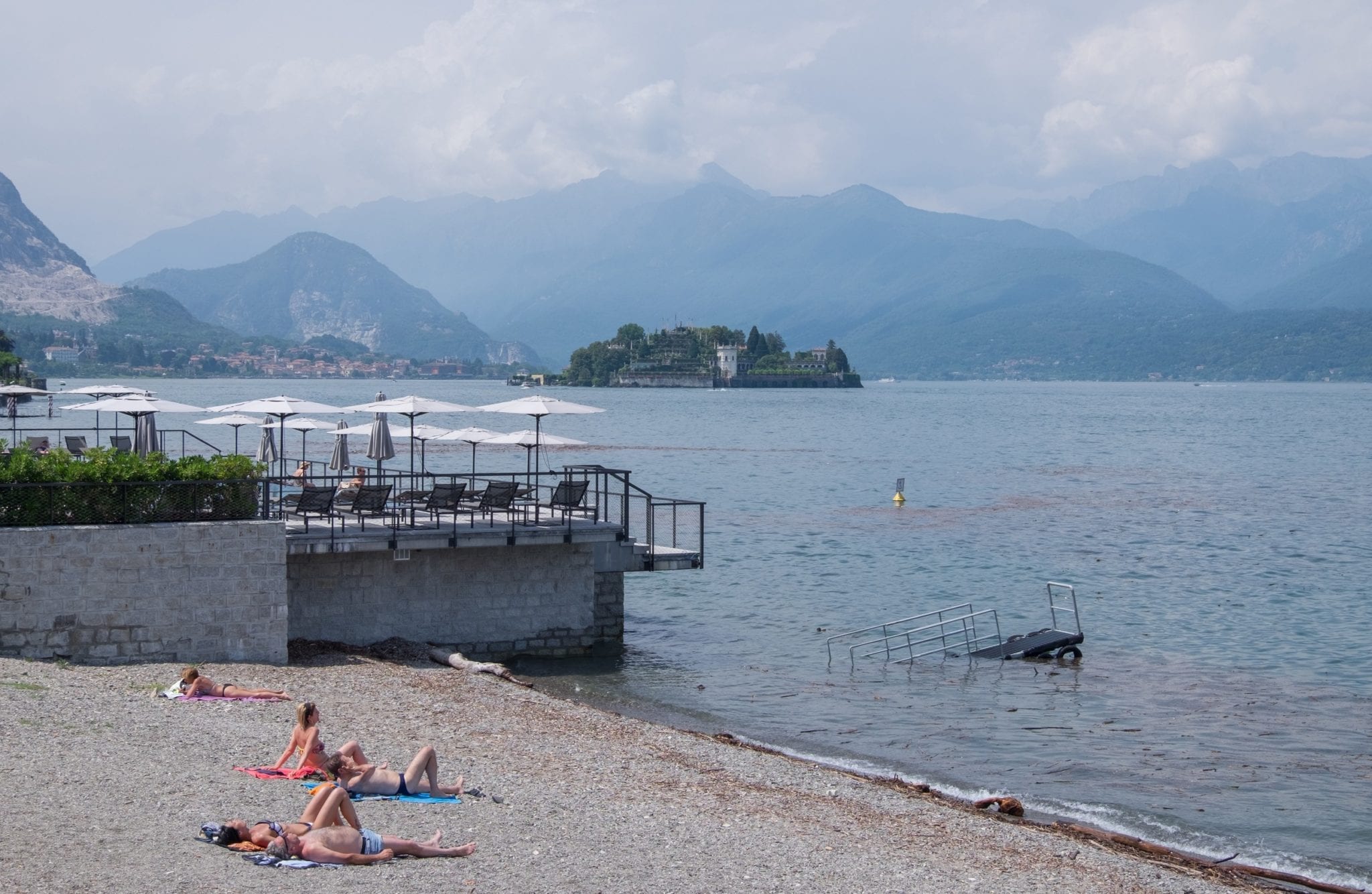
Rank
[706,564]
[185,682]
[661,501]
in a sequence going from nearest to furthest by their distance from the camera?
[185,682], [661,501], [706,564]

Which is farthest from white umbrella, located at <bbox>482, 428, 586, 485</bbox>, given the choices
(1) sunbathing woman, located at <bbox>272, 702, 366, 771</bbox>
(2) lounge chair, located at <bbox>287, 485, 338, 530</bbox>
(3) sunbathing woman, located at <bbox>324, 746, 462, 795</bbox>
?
(3) sunbathing woman, located at <bbox>324, 746, 462, 795</bbox>

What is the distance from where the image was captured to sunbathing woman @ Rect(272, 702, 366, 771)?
13.1m

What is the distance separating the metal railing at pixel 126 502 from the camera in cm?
1766

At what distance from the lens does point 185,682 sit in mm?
16391

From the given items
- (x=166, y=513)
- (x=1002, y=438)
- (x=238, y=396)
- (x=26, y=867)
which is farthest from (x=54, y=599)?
(x=238, y=396)

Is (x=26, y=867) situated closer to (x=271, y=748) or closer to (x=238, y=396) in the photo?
(x=271, y=748)

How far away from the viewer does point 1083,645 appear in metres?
27.0

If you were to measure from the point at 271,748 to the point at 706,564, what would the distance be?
24.1m

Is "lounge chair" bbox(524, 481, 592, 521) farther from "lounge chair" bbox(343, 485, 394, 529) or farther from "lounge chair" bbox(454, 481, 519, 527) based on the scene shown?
"lounge chair" bbox(343, 485, 394, 529)

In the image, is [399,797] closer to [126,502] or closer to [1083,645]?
[126,502]

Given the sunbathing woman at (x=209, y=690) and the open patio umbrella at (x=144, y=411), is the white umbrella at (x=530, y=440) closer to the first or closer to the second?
the open patio umbrella at (x=144, y=411)

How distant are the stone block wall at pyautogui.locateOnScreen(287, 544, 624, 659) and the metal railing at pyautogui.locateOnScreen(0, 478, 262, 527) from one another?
6.18 feet

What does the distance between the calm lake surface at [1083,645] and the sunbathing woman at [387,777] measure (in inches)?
268

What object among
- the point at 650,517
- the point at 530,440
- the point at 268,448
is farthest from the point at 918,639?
the point at 268,448
